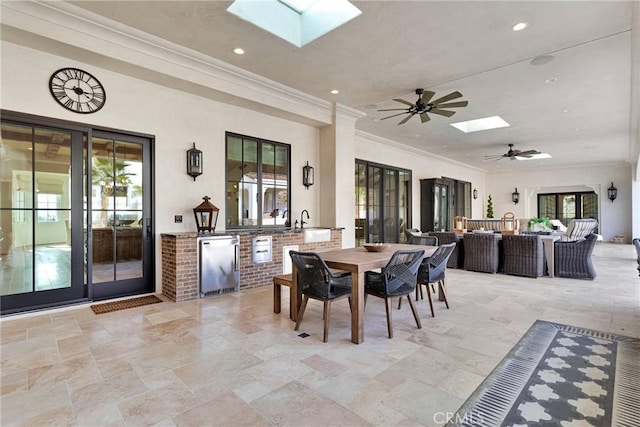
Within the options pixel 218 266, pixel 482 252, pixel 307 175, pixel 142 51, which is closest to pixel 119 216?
pixel 218 266

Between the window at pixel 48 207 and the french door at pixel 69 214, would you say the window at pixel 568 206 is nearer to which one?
the french door at pixel 69 214

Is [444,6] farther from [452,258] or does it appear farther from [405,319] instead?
[452,258]

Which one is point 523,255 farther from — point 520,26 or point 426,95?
point 520,26

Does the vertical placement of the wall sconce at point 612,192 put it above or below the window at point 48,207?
above

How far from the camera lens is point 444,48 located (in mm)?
3971

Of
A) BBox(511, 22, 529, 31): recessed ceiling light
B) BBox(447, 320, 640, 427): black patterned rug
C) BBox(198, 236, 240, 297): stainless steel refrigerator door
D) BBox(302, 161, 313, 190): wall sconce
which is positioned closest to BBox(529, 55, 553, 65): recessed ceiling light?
BBox(511, 22, 529, 31): recessed ceiling light

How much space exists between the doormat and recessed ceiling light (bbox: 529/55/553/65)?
231 inches

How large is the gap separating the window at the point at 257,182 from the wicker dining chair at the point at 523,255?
13.7 ft

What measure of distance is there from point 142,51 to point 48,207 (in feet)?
7.03

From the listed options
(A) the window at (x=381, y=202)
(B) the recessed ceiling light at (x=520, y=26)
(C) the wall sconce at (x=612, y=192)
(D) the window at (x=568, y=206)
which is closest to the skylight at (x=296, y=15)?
(B) the recessed ceiling light at (x=520, y=26)

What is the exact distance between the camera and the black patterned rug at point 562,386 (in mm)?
1832

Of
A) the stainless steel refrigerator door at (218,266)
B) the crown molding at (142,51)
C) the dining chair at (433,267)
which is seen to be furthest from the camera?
the stainless steel refrigerator door at (218,266)

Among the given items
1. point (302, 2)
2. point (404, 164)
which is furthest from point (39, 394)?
point (404, 164)

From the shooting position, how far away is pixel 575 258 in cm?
557
